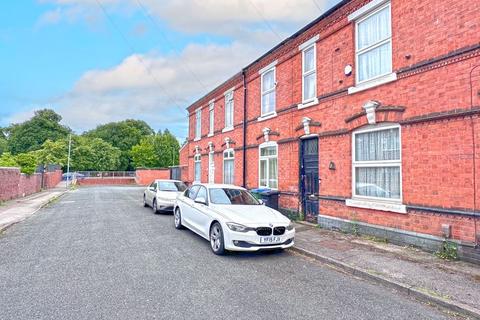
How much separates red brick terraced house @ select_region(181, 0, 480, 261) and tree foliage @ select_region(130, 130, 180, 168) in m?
51.3

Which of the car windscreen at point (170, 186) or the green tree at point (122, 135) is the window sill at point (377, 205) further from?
the green tree at point (122, 135)

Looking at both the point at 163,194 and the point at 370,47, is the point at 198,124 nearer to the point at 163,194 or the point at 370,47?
the point at 163,194

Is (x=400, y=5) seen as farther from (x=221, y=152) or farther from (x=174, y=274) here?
(x=221, y=152)

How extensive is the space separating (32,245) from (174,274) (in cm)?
432

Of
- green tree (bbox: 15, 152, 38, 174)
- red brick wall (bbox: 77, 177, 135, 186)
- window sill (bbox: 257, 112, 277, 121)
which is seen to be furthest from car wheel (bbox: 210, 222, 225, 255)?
red brick wall (bbox: 77, 177, 135, 186)

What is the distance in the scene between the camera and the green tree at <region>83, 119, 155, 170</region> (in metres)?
69.6

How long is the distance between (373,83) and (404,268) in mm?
4630

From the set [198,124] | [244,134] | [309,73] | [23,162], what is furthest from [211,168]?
[23,162]

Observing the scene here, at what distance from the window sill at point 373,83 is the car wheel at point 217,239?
17.1 feet

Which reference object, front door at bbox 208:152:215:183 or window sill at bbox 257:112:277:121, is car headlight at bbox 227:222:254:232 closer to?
window sill at bbox 257:112:277:121

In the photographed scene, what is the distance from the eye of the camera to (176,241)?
7.63m

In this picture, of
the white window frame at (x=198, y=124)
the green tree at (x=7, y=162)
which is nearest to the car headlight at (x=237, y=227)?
the white window frame at (x=198, y=124)

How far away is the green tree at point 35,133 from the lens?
6206 centimetres

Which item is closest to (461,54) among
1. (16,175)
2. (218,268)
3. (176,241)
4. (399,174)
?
(399,174)
